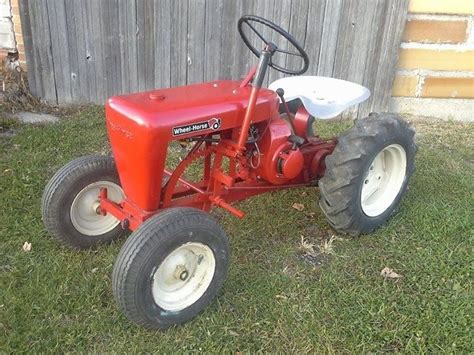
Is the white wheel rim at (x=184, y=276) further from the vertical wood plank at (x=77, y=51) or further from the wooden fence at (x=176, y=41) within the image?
the vertical wood plank at (x=77, y=51)

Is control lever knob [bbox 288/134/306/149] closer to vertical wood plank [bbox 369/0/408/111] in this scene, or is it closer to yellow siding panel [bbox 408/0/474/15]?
vertical wood plank [bbox 369/0/408/111]

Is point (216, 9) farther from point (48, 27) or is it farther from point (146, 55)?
point (48, 27)

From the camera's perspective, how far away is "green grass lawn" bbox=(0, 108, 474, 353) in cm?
253

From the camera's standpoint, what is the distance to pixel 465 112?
5703 mm

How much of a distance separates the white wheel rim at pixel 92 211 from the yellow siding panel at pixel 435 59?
3.59 metres

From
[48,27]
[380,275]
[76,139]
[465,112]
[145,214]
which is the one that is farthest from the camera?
[465,112]

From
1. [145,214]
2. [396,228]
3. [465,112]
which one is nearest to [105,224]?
[145,214]

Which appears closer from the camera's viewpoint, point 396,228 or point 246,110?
point 246,110

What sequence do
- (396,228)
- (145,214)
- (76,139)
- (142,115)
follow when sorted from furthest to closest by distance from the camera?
(76,139) → (396,228) → (145,214) → (142,115)

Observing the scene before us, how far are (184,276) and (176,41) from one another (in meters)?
3.21

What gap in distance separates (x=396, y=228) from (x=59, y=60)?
369 centimetres

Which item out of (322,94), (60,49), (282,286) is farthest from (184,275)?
(60,49)

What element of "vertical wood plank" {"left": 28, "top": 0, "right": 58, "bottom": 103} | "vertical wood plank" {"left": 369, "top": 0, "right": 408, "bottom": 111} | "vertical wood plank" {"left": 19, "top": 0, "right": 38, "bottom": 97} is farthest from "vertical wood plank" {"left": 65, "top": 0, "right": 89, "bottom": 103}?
"vertical wood plank" {"left": 369, "top": 0, "right": 408, "bottom": 111}

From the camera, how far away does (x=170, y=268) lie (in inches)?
101
